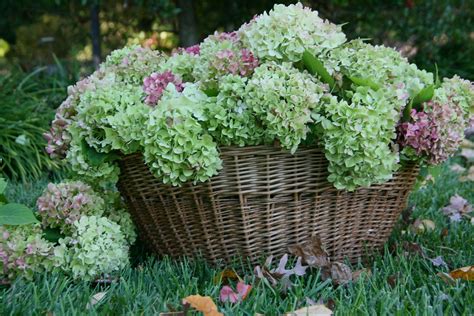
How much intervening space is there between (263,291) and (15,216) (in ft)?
2.19

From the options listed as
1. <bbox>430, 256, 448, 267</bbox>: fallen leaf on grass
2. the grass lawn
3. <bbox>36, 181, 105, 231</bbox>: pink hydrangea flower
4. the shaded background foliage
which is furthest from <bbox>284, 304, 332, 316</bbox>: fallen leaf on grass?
the shaded background foliage

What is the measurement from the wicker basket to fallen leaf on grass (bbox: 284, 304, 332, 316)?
0.40 metres

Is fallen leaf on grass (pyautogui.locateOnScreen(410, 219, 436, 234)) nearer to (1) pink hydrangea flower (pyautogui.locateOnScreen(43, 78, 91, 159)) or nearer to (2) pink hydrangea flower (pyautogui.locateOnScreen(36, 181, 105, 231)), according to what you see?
(2) pink hydrangea flower (pyautogui.locateOnScreen(36, 181, 105, 231))

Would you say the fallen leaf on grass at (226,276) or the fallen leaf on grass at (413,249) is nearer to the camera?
the fallen leaf on grass at (226,276)

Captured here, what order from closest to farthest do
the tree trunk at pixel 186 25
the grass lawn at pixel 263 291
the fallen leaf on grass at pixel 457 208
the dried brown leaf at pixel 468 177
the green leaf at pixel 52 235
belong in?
the grass lawn at pixel 263 291
the green leaf at pixel 52 235
the fallen leaf on grass at pixel 457 208
the dried brown leaf at pixel 468 177
the tree trunk at pixel 186 25

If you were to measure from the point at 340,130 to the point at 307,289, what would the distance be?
437 mm

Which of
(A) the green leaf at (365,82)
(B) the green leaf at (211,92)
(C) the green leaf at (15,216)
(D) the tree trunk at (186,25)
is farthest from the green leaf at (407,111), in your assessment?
(D) the tree trunk at (186,25)

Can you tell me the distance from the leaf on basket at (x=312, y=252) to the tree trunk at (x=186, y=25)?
3816 mm

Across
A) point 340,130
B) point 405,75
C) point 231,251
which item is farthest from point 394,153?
point 231,251

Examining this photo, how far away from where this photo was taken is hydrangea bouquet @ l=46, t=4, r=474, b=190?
177 centimetres

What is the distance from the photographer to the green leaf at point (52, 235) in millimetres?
2055

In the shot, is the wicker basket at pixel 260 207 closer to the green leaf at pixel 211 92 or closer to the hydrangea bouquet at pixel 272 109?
the hydrangea bouquet at pixel 272 109

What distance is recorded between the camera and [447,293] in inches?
69.0

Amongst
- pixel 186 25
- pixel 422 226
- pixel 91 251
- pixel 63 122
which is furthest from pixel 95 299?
pixel 186 25
